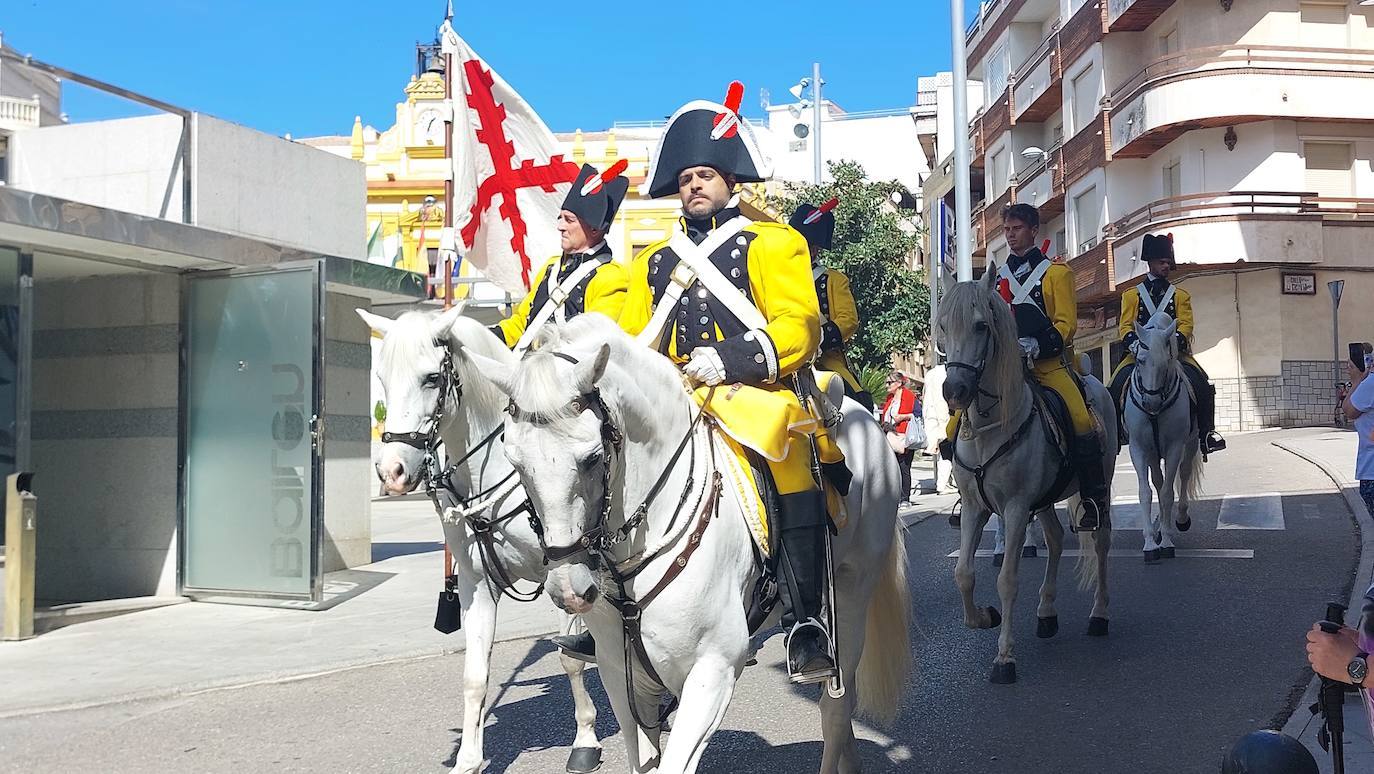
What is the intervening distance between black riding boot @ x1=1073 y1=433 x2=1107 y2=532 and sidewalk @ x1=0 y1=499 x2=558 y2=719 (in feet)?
13.9

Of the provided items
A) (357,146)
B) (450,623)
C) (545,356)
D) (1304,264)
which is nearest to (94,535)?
(450,623)

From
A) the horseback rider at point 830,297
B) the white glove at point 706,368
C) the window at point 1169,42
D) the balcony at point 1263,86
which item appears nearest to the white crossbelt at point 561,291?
the white glove at point 706,368

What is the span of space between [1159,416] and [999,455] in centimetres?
449

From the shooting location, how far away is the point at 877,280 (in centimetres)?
3603

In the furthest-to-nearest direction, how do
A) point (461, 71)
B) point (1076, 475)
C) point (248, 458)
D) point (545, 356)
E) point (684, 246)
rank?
point (248, 458) → point (461, 71) → point (1076, 475) → point (684, 246) → point (545, 356)

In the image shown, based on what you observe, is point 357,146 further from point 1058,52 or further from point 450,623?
point 450,623

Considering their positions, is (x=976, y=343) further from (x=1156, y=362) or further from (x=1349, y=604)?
(x=1156, y=362)

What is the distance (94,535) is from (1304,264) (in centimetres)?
2958

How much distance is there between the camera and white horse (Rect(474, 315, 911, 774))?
3.34 meters

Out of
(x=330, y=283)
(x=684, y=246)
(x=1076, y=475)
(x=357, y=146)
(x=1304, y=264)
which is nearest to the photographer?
(x=684, y=246)

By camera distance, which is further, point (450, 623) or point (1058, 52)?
point (1058, 52)

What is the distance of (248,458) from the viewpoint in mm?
11688

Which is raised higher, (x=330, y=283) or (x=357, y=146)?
(x=357, y=146)

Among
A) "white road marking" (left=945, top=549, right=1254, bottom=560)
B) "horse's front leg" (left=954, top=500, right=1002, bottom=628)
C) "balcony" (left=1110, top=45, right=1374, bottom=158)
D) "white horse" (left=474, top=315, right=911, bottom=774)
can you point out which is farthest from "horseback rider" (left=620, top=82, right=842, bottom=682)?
"balcony" (left=1110, top=45, right=1374, bottom=158)
